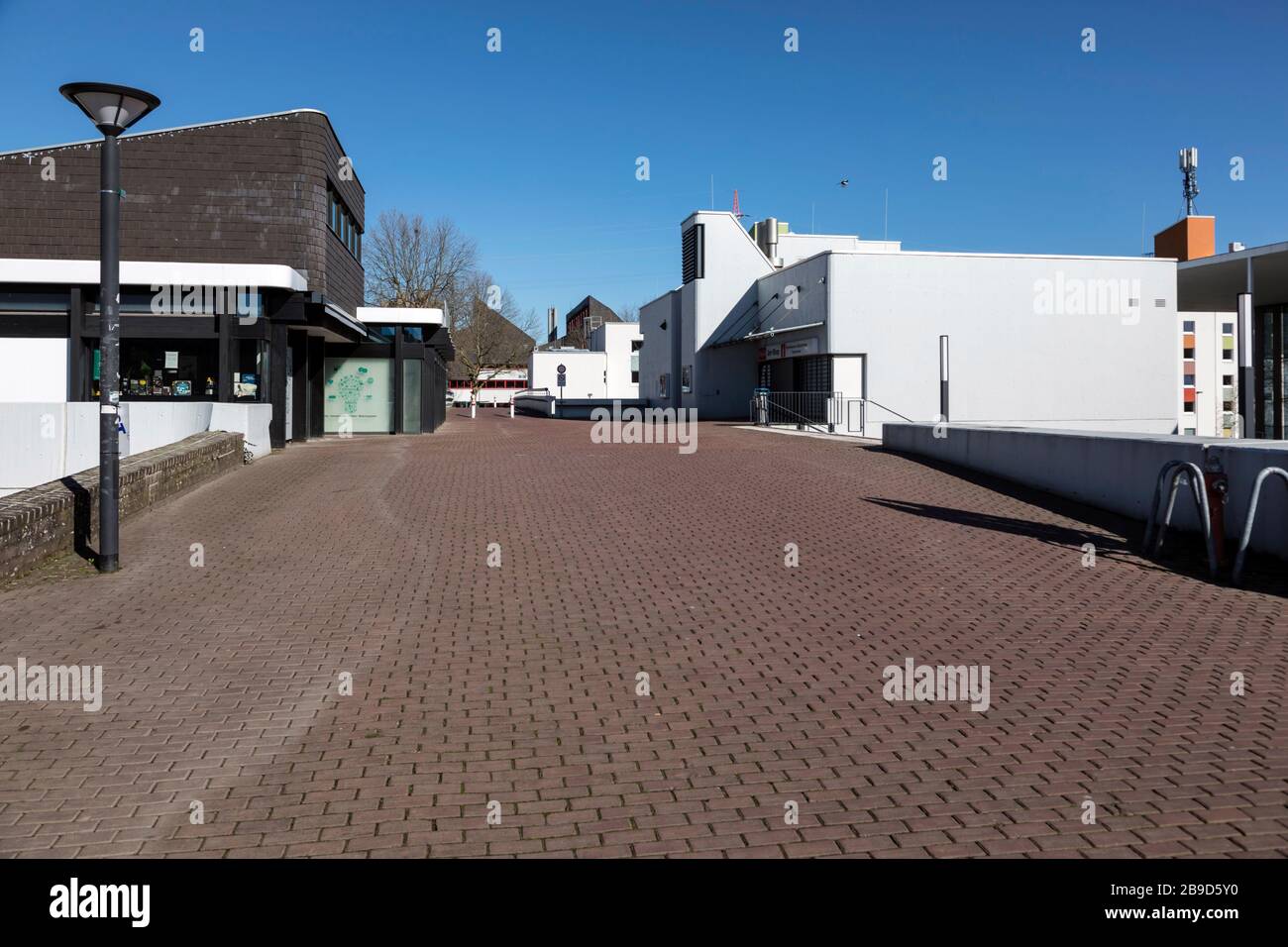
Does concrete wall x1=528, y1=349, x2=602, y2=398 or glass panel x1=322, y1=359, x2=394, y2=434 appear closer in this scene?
glass panel x1=322, y1=359, x2=394, y2=434

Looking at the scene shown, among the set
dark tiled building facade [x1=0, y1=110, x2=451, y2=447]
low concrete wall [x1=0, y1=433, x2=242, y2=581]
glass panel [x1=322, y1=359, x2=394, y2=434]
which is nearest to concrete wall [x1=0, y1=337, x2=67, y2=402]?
dark tiled building facade [x1=0, y1=110, x2=451, y2=447]

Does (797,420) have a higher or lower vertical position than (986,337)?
lower

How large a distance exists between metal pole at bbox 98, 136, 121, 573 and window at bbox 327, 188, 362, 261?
1869 cm

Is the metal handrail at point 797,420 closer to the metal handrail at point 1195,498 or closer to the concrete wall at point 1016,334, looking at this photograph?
the concrete wall at point 1016,334

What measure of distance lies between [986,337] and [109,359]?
30.8 metres

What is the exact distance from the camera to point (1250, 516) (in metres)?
9.28

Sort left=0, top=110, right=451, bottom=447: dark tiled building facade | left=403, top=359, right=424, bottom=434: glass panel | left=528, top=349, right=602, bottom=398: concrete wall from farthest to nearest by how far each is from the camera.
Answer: left=528, top=349, right=602, bottom=398: concrete wall → left=403, top=359, right=424, bottom=434: glass panel → left=0, top=110, right=451, bottom=447: dark tiled building facade

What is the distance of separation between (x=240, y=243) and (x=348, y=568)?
720 inches

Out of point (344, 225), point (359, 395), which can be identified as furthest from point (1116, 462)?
point (344, 225)

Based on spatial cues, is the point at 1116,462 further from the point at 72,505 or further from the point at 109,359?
the point at 72,505

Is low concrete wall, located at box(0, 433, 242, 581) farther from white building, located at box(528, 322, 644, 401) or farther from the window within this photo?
white building, located at box(528, 322, 644, 401)

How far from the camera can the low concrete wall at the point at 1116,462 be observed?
1005 centimetres

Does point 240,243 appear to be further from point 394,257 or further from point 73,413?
point 394,257

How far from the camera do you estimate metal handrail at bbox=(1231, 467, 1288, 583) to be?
910cm
